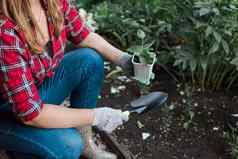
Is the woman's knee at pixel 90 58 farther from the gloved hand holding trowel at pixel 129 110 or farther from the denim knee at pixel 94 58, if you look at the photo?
the gloved hand holding trowel at pixel 129 110

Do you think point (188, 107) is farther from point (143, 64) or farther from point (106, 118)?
point (106, 118)

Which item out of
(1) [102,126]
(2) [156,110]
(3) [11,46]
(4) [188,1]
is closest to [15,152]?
(1) [102,126]

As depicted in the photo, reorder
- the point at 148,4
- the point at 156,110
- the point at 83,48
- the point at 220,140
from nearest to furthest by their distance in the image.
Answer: the point at 83,48 → the point at 220,140 → the point at 156,110 → the point at 148,4

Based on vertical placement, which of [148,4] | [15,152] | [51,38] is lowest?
[15,152]

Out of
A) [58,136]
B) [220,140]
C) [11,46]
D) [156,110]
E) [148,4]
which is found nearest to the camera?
[11,46]

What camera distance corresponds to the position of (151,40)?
3.08 m

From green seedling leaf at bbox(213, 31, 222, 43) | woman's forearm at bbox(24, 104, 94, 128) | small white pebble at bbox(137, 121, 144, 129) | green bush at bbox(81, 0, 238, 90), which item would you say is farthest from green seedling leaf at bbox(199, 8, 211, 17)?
woman's forearm at bbox(24, 104, 94, 128)

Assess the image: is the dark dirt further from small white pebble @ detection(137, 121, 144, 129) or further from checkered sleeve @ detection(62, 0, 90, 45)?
checkered sleeve @ detection(62, 0, 90, 45)

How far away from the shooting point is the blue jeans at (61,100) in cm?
206

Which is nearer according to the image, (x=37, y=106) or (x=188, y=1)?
(x=37, y=106)

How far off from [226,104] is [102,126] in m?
1.05

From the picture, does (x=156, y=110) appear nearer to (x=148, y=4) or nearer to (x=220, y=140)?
(x=220, y=140)

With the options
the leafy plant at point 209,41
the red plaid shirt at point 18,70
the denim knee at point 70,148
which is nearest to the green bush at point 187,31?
the leafy plant at point 209,41

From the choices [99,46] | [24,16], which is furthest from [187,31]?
[24,16]
